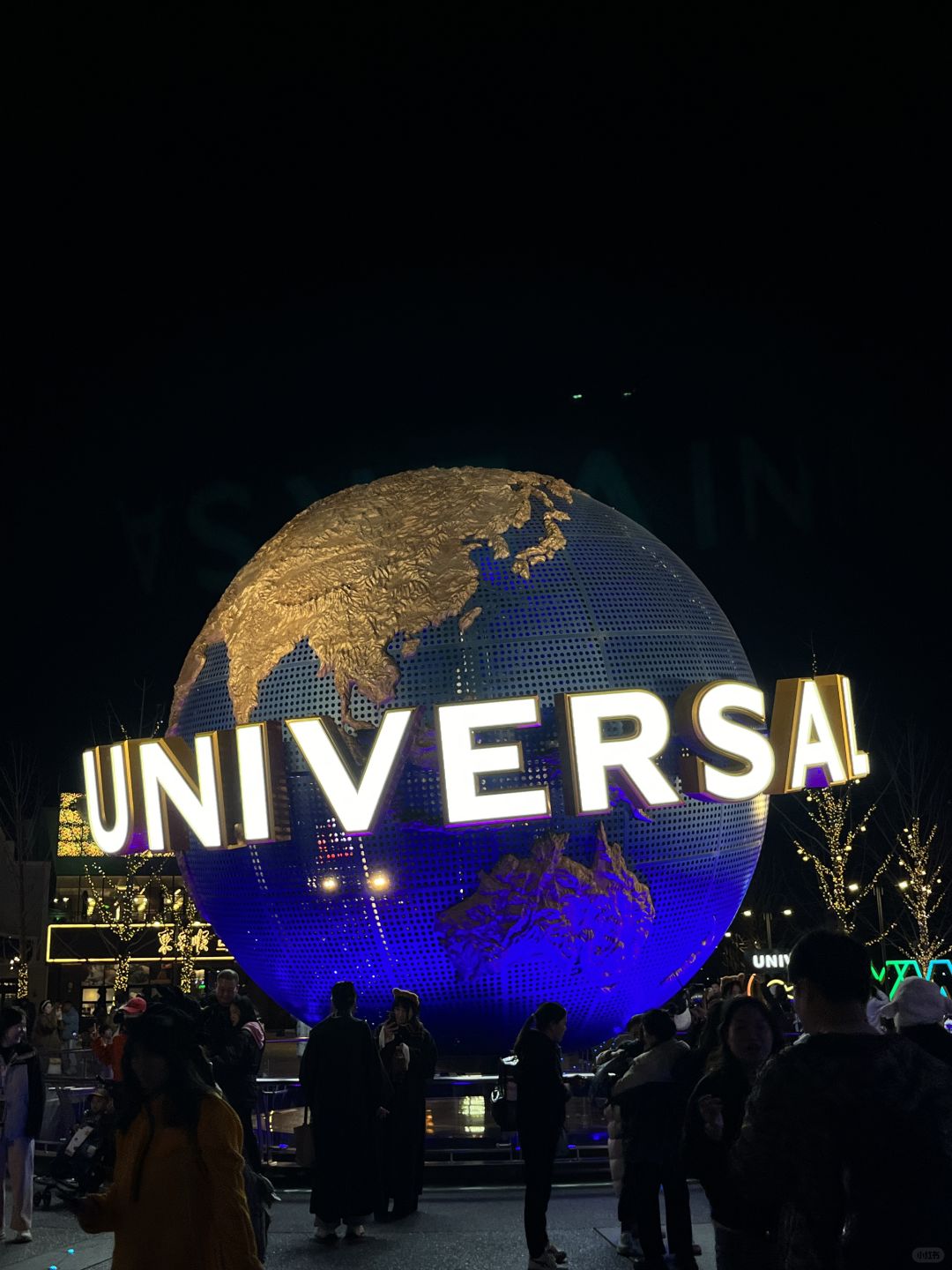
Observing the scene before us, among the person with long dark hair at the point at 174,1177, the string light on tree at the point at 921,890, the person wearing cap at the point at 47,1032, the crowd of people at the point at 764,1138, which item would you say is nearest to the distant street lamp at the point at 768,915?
the string light on tree at the point at 921,890

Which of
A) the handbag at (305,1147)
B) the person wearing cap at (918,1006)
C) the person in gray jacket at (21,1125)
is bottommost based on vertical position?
the handbag at (305,1147)

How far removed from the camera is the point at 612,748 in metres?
12.1

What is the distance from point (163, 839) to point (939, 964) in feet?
48.8

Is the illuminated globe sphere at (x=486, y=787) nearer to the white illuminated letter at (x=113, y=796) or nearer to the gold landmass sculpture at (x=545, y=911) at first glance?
the gold landmass sculpture at (x=545, y=911)

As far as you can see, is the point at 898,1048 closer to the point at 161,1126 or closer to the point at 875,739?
the point at 161,1126

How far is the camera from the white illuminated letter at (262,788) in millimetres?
12383

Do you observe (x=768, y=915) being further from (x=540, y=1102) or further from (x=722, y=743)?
(x=540, y=1102)

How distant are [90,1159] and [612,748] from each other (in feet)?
21.2

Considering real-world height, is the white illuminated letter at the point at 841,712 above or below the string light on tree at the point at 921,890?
above

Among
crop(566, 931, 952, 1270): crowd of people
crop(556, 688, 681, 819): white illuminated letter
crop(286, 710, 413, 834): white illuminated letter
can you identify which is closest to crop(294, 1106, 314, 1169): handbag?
crop(286, 710, 413, 834): white illuminated letter

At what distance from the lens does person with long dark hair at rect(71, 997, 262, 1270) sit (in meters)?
3.98

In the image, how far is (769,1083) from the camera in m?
3.38

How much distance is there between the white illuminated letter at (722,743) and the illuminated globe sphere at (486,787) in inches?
9.3

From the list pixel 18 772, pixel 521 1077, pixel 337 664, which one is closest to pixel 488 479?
pixel 337 664
